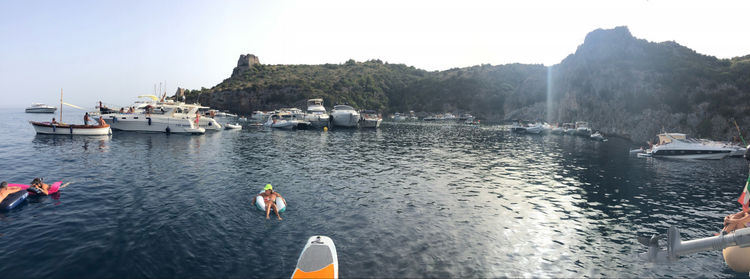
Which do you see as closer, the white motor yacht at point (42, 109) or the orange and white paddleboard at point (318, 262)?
the orange and white paddleboard at point (318, 262)

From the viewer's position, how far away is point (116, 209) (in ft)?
54.5

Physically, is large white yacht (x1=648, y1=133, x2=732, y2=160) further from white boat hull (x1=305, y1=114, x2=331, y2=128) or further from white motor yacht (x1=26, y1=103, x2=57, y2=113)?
white motor yacht (x1=26, y1=103, x2=57, y2=113)

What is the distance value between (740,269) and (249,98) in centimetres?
16436

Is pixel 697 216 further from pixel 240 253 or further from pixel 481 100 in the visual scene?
pixel 481 100

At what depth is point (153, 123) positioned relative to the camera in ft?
178

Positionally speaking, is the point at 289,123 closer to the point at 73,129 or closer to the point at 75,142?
the point at 73,129

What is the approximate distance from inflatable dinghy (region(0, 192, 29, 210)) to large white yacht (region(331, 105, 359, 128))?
57.1 metres

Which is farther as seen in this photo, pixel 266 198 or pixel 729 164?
pixel 729 164

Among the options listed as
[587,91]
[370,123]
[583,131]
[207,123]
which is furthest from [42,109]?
[587,91]

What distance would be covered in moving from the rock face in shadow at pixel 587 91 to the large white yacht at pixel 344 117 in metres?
53.7

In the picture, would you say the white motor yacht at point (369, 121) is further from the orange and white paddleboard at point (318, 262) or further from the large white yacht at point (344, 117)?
the orange and white paddleboard at point (318, 262)

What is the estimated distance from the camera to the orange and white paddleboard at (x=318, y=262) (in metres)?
9.91

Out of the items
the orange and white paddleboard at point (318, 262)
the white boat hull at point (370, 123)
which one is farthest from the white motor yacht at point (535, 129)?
the orange and white paddleboard at point (318, 262)

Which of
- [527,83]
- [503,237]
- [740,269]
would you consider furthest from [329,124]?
[527,83]
